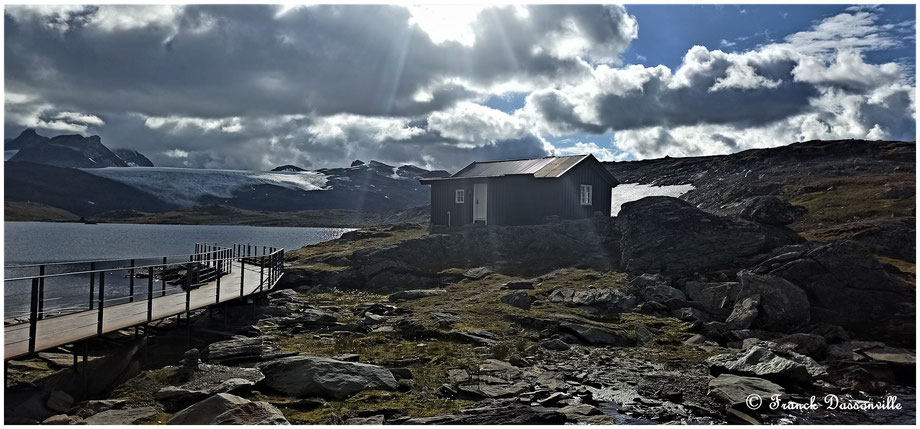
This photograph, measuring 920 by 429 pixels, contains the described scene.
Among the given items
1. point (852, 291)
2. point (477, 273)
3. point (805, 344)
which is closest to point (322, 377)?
point (805, 344)

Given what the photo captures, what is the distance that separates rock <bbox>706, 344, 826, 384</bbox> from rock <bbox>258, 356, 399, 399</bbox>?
8773mm

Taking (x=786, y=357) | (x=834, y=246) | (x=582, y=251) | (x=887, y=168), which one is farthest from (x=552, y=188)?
(x=887, y=168)

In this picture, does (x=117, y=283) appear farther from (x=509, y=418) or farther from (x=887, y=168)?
(x=887, y=168)

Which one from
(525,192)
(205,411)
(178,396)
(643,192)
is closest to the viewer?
(205,411)

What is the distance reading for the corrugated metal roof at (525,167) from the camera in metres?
46.4

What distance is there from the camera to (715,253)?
98.2 feet

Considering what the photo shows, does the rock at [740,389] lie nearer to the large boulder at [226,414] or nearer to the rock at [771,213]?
the large boulder at [226,414]

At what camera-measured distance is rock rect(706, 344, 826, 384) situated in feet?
49.7

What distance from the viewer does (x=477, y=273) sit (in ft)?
114

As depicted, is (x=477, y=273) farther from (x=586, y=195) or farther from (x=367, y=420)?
(x=367, y=420)

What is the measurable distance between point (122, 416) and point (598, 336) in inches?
534

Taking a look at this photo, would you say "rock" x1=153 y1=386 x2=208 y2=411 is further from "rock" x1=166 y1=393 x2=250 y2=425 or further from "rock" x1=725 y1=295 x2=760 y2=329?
"rock" x1=725 y1=295 x2=760 y2=329

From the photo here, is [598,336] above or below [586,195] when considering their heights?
below

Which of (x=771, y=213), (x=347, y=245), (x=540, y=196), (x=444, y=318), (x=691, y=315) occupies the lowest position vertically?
(x=444, y=318)
